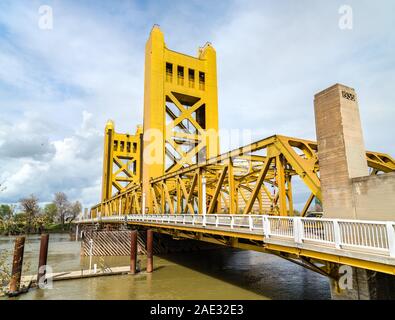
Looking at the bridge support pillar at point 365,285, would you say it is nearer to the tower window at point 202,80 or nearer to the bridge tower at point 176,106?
the bridge tower at point 176,106

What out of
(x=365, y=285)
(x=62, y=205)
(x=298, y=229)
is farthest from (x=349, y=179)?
(x=62, y=205)

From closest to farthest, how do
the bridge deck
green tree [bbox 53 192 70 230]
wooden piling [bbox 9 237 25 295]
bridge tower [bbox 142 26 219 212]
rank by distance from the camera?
the bridge deck → wooden piling [bbox 9 237 25 295] → bridge tower [bbox 142 26 219 212] → green tree [bbox 53 192 70 230]

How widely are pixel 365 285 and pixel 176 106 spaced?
32182mm

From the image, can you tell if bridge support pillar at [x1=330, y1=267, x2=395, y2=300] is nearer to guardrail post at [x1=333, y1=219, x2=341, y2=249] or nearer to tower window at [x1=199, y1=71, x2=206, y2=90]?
guardrail post at [x1=333, y1=219, x2=341, y2=249]

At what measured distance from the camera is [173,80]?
38188 mm

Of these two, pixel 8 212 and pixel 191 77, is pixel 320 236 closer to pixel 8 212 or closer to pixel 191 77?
pixel 8 212

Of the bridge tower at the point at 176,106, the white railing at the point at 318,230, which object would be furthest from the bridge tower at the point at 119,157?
the white railing at the point at 318,230

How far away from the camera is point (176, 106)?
3788 cm

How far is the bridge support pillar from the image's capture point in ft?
27.8

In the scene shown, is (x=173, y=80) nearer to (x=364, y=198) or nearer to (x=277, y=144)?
(x=277, y=144)

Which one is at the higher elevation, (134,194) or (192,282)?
(134,194)

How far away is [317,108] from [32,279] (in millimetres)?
18364

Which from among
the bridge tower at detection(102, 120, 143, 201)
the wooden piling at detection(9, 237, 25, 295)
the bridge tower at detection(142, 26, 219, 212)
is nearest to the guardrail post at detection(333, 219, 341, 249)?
the wooden piling at detection(9, 237, 25, 295)
